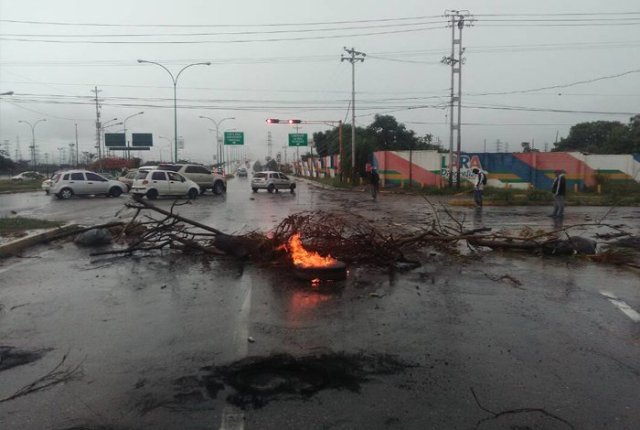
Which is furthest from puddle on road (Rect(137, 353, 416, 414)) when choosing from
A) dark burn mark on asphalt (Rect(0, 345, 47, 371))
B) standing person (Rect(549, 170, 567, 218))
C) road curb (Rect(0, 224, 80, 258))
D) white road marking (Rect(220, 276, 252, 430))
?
standing person (Rect(549, 170, 567, 218))

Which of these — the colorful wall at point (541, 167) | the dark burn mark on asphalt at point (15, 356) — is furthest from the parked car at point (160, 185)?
the dark burn mark on asphalt at point (15, 356)

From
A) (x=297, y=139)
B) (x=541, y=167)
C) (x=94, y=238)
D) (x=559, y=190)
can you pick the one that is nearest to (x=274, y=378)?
(x=94, y=238)

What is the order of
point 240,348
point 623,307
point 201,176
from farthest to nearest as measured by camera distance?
point 201,176, point 623,307, point 240,348

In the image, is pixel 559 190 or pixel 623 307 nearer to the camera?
pixel 623 307

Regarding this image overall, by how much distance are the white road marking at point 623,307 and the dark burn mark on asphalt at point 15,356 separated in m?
6.81

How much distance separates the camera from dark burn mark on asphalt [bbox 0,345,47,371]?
189 inches

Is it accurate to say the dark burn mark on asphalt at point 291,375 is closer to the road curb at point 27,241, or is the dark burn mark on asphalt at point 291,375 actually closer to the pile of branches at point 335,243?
the pile of branches at point 335,243

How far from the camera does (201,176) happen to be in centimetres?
3469

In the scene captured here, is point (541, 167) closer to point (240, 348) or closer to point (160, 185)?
point (160, 185)

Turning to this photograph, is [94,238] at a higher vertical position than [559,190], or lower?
lower

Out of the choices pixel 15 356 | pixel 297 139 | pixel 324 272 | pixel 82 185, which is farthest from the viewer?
pixel 297 139

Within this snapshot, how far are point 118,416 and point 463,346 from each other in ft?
10.9

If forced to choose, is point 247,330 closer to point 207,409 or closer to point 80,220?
point 207,409

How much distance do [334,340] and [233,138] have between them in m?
73.7
